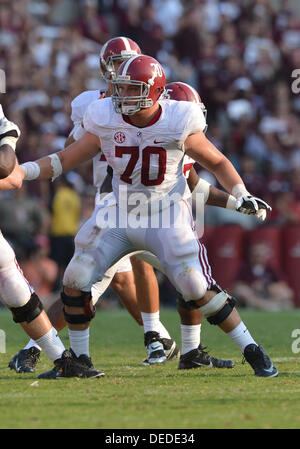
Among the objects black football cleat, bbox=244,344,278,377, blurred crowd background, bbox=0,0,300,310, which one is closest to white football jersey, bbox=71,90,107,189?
black football cleat, bbox=244,344,278,377

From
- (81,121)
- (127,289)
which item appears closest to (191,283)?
(127,289)

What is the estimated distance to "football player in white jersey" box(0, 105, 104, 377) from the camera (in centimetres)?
470

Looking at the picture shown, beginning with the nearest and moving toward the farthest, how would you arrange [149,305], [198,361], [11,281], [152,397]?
[152,397]
[11,281]
[198,361]
[149,305]

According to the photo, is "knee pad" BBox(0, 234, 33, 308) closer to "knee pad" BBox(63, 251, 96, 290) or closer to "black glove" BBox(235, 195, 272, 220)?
"knee pad" BBox(63, 251, 96, 290)

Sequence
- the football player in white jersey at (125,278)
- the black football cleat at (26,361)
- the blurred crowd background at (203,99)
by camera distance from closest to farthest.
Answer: the black football cleat at (26,361), the football player in white jersey at (125,278), the blurred crowd background at (203,99)

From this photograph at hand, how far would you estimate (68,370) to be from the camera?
16.3ft

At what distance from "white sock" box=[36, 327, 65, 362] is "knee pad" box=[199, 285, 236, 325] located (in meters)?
0.77

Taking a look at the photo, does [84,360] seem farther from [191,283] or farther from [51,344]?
[191,283]

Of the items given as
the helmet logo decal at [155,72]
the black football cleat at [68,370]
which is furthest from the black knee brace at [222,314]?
the helmet logo decal at [155,72]

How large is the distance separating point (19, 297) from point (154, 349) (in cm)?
134

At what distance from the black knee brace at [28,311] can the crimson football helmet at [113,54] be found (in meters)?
1.60

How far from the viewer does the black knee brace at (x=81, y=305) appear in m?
4.94

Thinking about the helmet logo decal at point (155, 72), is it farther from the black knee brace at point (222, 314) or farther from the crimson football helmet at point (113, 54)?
the black knee brace at point (222, 314)
